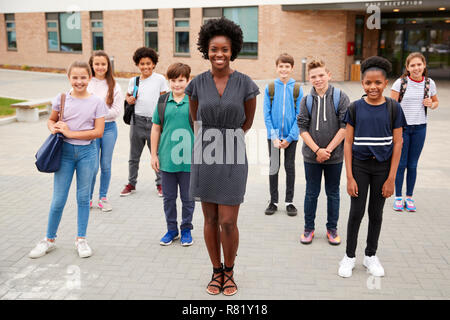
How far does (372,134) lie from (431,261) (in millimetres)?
1466

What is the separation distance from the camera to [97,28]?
27125 mm

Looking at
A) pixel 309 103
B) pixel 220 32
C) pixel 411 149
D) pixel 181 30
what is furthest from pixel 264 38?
pixel 220 32

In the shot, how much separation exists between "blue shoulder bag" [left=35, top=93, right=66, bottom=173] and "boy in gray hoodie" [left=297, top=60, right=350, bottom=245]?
2370 mm

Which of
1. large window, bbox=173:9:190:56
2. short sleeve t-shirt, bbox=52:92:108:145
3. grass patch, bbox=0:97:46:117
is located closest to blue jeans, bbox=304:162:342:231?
short sleeve t-shirt, bbox=52:92:108:145

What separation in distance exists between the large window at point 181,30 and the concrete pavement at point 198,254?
17989mm

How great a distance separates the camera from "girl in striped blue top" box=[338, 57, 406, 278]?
406 cm

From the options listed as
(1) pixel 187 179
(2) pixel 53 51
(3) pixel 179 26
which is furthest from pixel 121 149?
(2) pixel 53 51

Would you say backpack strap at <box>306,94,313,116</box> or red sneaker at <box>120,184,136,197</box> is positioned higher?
backpack strap at <box>306,94,313,116</box>

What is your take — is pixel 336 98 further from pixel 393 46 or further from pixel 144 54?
pixel 393 46

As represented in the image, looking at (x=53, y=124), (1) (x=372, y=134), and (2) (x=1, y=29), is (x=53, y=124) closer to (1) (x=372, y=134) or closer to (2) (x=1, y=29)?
(1) (x=372, y=134)

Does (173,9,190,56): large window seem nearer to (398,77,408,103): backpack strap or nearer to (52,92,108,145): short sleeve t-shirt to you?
(398,77,408,103): backpack strap

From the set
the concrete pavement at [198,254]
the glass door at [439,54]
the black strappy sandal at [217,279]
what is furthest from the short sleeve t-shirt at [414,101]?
the glass door at [439,54]

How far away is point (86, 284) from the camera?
162 inches

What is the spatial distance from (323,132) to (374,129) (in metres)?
0.81
